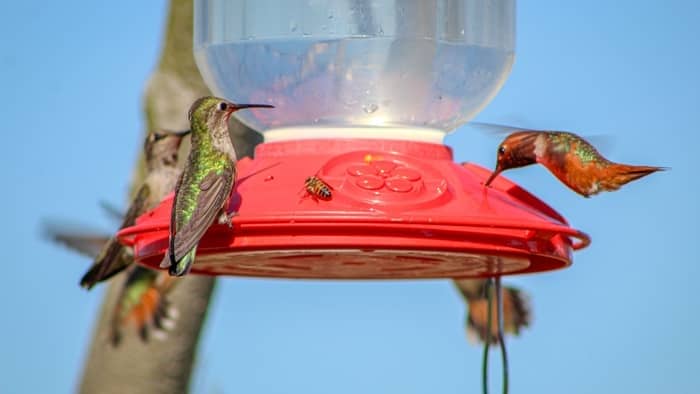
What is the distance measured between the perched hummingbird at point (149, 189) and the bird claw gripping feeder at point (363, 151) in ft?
6.29

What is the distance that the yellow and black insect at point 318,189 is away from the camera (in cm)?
515

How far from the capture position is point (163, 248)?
5434 mm

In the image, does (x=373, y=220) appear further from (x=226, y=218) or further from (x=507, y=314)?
(x=507, y=314)

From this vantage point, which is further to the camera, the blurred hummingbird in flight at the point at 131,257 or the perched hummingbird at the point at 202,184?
the blurred hummingbird in flight at the point at 131,257

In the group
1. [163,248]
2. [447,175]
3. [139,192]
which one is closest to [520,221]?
[447,175]

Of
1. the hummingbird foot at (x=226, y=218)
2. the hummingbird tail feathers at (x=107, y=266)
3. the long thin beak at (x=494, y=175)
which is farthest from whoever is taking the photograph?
the hummingbird tail feathers at (x=107, y=266)

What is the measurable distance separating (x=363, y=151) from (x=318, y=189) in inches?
22.2

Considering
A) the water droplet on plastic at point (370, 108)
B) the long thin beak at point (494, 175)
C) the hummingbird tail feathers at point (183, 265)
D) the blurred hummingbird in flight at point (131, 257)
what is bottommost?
the hummingbird tail feathers at point (183, 265)

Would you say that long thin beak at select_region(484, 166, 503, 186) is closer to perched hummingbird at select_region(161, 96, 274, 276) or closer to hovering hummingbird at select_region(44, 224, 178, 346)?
perched hummingbird at select_region(161, 96, 274, 276)

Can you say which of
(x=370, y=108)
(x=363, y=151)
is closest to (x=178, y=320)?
(x=370, y=108)

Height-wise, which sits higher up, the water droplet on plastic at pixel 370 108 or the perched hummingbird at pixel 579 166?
the water droplet on plastic at pixel 370 108

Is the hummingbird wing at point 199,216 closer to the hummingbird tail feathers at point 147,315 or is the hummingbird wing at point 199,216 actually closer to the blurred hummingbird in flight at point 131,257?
the blurred hummingbird in flight at point 131,257

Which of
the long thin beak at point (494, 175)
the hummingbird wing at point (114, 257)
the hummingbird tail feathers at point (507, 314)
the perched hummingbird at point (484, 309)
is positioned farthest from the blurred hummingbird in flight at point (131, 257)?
the long thin beak at point (494, 175)

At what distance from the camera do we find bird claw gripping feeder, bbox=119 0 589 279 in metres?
5.12
